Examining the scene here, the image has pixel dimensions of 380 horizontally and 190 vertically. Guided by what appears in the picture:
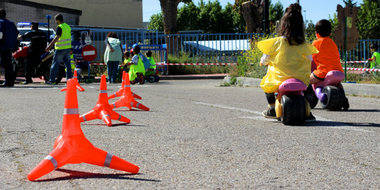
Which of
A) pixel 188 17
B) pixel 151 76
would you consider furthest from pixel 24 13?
pixel 188 17

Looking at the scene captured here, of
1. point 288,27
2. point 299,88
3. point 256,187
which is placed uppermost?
point 288,27

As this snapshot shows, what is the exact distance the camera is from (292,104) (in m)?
6.84

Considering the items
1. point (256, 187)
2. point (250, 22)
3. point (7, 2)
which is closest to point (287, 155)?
point (256, 187)

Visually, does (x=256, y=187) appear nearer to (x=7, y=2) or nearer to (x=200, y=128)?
(x=200, y=128)

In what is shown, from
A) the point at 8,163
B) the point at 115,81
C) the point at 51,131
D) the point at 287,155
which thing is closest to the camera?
the point at 8,163

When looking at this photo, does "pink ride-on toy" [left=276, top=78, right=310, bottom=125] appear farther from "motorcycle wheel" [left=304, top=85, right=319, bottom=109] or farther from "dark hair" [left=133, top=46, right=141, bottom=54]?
"dark hair" [left=133, top=46, right=141, bottom=54]

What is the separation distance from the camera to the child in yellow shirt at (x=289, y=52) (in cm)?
704

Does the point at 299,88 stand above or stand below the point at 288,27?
below

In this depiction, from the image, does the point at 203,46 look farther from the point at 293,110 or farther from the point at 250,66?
the point at 293,110

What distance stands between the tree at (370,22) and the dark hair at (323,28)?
4678cm

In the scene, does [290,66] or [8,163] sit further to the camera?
[290,66]

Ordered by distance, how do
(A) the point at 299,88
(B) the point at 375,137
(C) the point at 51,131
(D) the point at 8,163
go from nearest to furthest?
(D) the point at 8,163 < (B) the point at 375,137 < (C) the point at 51,131 < (A) the point at 299,88

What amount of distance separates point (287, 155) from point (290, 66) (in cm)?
248

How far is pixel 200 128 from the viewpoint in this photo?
667cm
